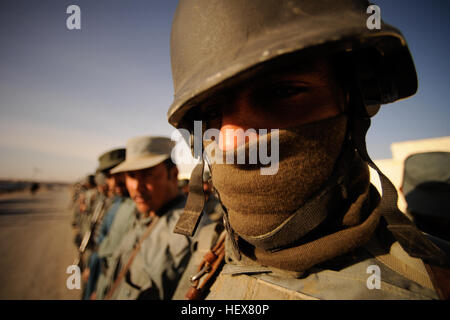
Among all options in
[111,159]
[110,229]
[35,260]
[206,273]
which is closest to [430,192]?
[206,273]

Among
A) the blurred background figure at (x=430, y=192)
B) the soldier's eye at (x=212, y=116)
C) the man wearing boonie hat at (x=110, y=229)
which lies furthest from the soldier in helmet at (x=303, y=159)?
the man wearing boonie hat at (x=110, y=229)

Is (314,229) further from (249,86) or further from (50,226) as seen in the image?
(50,226)

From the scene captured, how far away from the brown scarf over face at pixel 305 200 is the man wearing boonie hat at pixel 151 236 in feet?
5.37

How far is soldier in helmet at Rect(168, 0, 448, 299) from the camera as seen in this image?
0.81 m

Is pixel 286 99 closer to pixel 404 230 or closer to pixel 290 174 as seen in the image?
pixel 290 174

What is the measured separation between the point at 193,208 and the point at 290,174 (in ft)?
2.48

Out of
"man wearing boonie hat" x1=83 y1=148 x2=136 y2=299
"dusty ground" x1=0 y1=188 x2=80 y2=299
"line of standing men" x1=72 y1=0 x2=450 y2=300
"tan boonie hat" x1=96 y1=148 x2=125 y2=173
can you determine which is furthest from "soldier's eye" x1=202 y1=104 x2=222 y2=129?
"dusty ground" x1=0 y1=188 x2=80 y2=299

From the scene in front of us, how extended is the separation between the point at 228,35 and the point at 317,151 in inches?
28.1

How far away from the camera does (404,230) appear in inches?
33.2

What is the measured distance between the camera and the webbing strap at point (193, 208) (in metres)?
1.26

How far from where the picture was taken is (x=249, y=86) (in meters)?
0.91

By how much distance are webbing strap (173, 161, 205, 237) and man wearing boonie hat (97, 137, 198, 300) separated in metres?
1.15

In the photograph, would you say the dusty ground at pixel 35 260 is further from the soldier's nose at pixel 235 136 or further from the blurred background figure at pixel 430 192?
the blurred background figure at pixel 430 192
